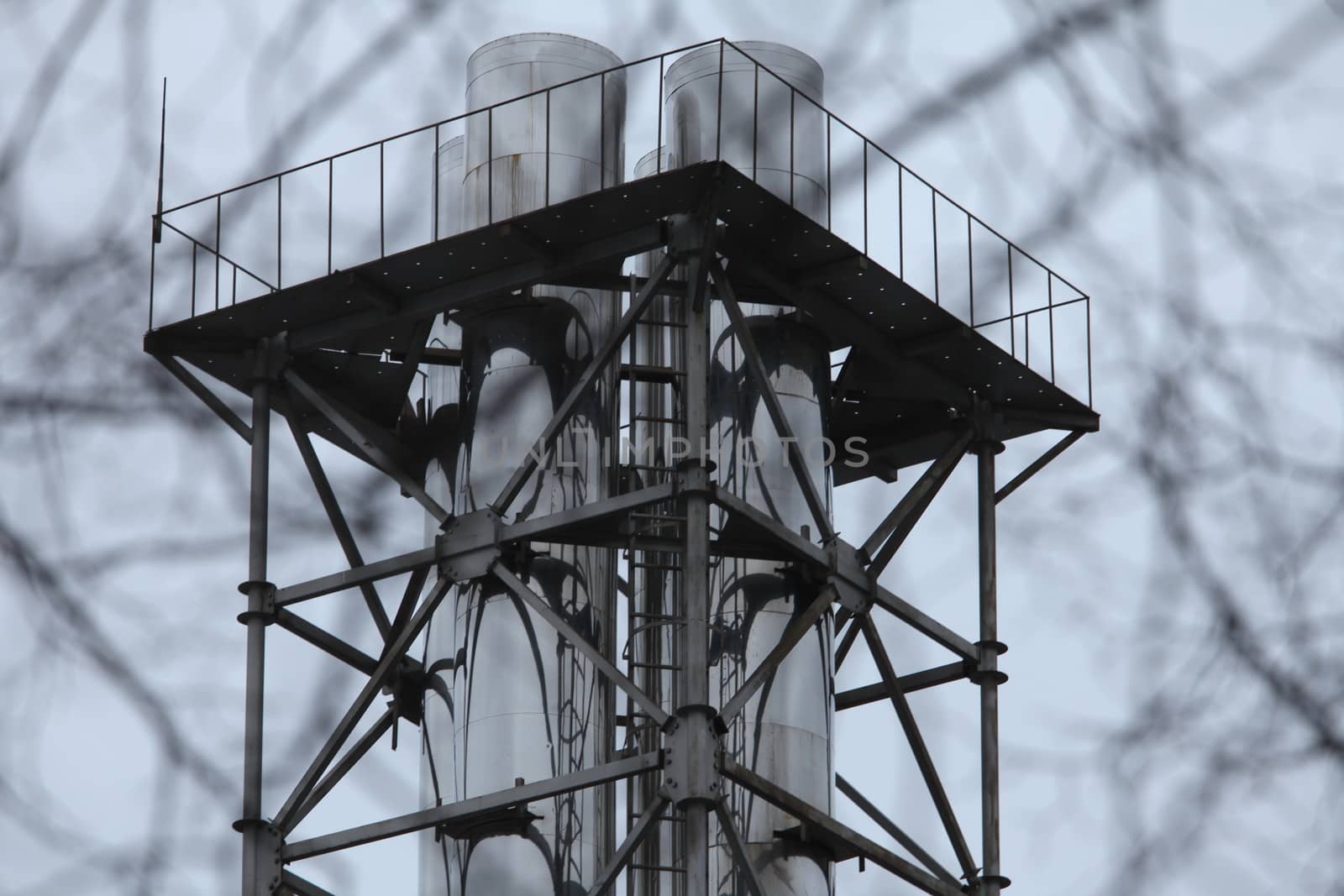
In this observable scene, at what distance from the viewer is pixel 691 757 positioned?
847 inches

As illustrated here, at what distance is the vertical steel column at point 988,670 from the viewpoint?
965 inches

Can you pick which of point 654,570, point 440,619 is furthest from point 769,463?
point 440,619

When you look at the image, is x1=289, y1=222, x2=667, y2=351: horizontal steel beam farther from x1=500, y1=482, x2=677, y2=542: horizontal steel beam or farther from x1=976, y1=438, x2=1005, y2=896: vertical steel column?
x1=976, y1=438, x2=1005, y2=896: vertical steel column

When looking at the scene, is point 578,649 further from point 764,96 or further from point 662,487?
point 764,96

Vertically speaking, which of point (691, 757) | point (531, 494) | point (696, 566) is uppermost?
point (531, 494)

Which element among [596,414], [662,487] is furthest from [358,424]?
[662,487]

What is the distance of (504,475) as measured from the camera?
23.9m

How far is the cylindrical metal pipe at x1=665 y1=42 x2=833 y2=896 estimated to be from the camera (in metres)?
23.5

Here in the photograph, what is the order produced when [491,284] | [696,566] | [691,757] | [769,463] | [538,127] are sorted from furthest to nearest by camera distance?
[538,127]
[769,463]
[491,284]
[696,566]
[691,757]

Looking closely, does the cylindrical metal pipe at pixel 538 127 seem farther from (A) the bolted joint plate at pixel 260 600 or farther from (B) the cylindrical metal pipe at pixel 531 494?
(A) the bolted joint plate at pixel 260 600

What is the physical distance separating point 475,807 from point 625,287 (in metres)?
5.22

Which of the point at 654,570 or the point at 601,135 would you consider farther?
the point at 654,570

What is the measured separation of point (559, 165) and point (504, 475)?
3.11 metres

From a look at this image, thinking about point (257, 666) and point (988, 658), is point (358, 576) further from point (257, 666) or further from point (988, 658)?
point (988, 658)
